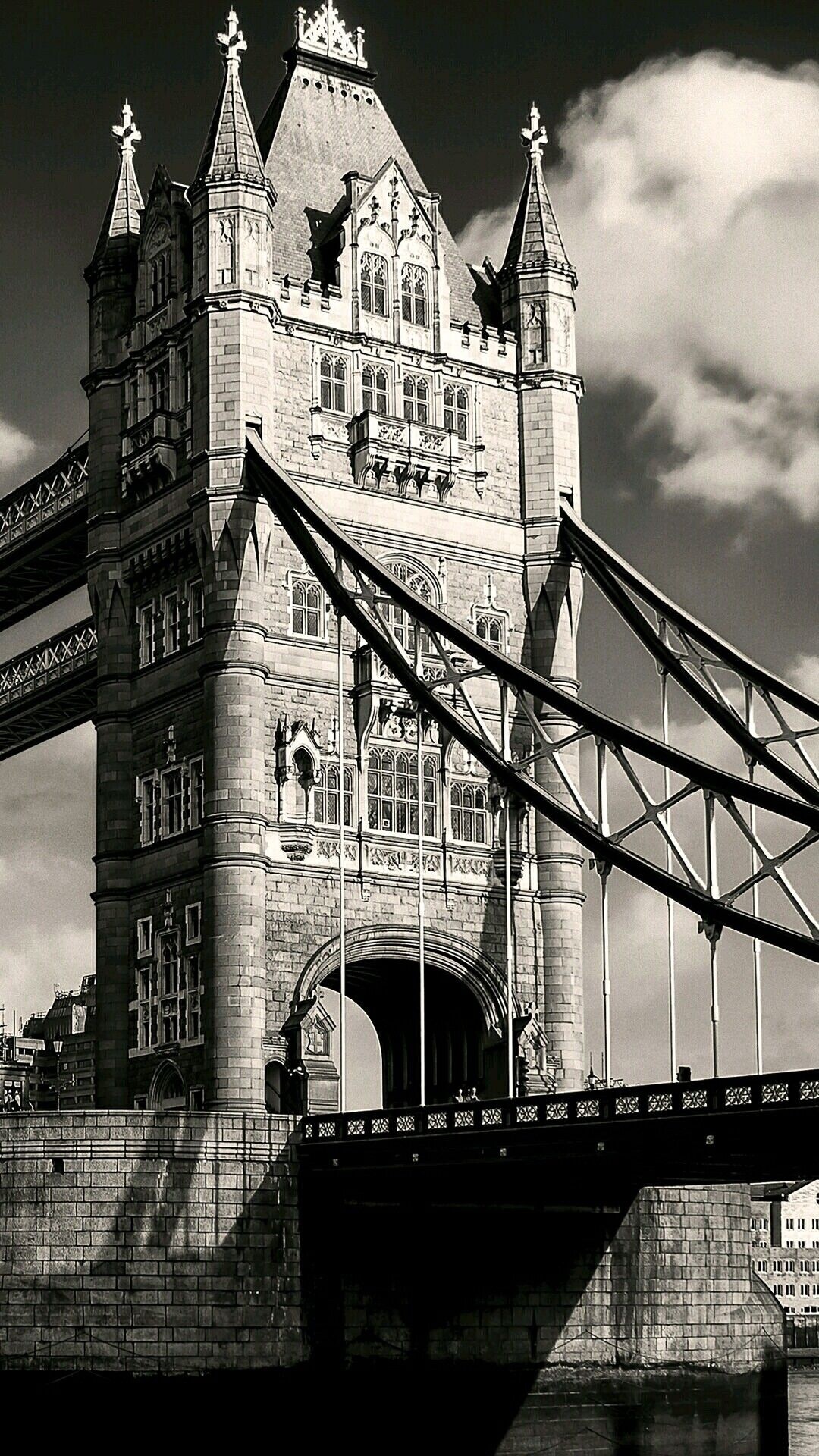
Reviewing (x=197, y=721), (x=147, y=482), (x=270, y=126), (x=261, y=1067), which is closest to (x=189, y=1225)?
(x=261, y=1067)

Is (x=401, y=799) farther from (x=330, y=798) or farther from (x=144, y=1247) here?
(x=144, y=1247)

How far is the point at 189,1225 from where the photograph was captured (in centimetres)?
4944

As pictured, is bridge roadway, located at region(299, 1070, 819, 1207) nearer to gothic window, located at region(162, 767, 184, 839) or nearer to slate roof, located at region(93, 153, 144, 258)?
gothic window, located at region(162, 767, 184, 839)

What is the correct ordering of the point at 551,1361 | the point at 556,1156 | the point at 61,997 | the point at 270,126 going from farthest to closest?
the point at 61,997 → the point at 270,126 → the point at 551,1361 → the point at 556,1156

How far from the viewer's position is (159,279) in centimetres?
6188

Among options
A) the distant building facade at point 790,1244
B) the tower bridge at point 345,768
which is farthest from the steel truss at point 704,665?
the distant building facade at point 790,1244

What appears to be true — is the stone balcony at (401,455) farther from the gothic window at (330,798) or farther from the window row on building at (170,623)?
the gothic window at (330,798)

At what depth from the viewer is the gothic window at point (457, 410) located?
62469 mm

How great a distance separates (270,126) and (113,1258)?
101 feet

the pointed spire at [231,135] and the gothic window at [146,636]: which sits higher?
the pointed spire at [231,135]

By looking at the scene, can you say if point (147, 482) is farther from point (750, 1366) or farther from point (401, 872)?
point (750, 1366)

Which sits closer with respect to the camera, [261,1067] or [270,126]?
[261,1067]

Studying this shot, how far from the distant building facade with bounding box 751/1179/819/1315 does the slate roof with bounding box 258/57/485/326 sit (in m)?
72.5

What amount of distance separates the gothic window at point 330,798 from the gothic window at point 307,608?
10.6 ft
